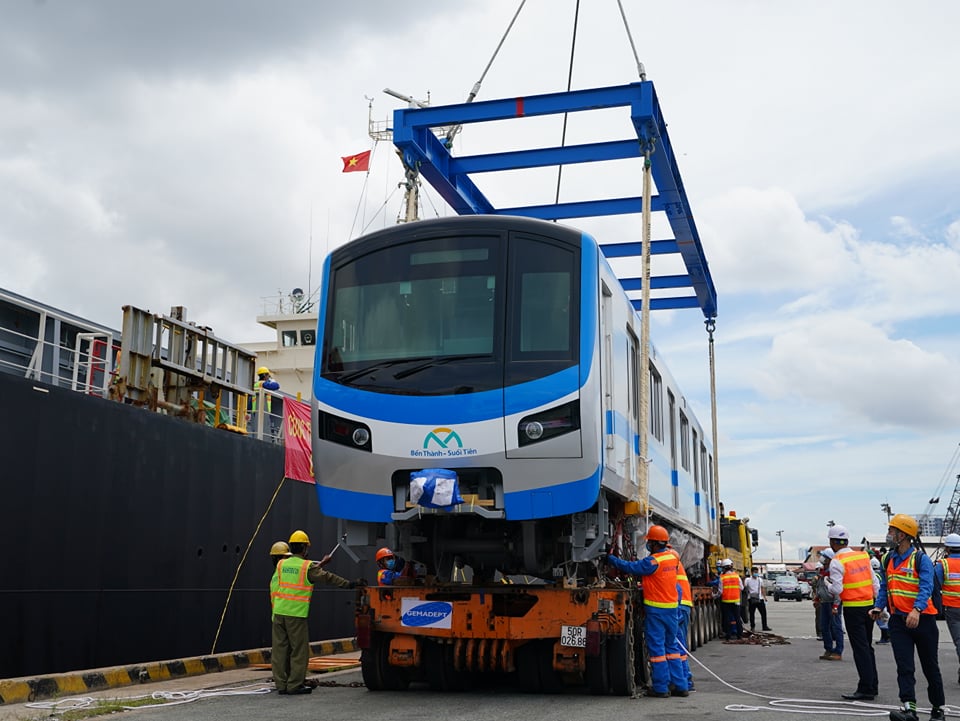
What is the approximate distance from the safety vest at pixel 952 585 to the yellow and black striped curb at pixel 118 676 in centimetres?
695

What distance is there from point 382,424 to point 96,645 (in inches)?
173

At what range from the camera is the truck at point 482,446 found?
25.8 ft

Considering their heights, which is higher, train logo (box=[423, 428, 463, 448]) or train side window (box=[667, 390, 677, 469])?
train side window (box=[667, 390, 677, 469])

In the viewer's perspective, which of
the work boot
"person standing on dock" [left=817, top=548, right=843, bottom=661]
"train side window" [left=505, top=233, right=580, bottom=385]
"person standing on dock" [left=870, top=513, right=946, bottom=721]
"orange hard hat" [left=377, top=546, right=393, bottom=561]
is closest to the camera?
the work boot

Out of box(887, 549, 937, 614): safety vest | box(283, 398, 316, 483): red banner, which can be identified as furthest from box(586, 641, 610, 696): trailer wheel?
box(283, 398, 316, 483): red banner

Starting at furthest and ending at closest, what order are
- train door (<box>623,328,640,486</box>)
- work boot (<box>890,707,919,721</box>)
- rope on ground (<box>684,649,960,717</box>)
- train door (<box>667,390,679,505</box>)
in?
train door (<box>667,390,679,505</box>) → train door (<box>623,328,640,486</box>) → rope on ground (<box>684,649,960,717</box>) → work boot (<box>890,707,919,721</box>)

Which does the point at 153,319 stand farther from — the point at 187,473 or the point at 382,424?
the point at 382,424

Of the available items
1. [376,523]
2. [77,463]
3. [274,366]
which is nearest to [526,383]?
[376,523]

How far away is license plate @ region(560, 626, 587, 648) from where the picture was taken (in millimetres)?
8023

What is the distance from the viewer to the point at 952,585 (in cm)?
→ 1065

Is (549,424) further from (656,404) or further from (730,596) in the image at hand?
(730,596)

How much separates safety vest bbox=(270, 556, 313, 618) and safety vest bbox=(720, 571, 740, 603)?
12.6 m

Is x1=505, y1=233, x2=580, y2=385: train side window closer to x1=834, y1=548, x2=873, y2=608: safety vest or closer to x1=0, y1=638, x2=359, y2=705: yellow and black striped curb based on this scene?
x1=834, y1=548, x2=873, y2=608: safety vest

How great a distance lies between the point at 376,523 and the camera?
28.2 feet
